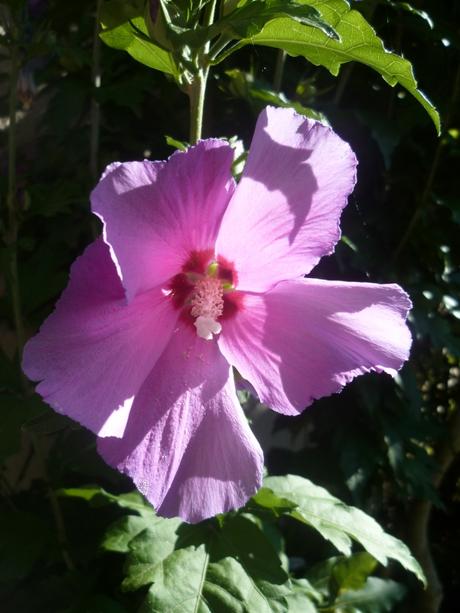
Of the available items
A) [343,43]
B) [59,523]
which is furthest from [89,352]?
[59,523]

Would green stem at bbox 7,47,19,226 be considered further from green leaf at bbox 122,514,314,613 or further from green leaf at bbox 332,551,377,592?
green leaf at bbox 332,551,377,592

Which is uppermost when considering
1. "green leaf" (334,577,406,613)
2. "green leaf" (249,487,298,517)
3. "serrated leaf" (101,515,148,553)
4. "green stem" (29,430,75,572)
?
"green leaf" (249,487,298,517)

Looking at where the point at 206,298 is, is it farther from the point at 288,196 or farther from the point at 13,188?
the point at 13,188

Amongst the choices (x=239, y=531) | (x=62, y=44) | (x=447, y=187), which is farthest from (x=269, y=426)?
(x=62, y=44)

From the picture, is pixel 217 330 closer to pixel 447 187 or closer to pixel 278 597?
pixel 278 597

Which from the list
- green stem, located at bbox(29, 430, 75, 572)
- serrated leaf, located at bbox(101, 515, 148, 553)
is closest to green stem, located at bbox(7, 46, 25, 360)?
green stem, located at bbox(29, 430, 75, 572)
